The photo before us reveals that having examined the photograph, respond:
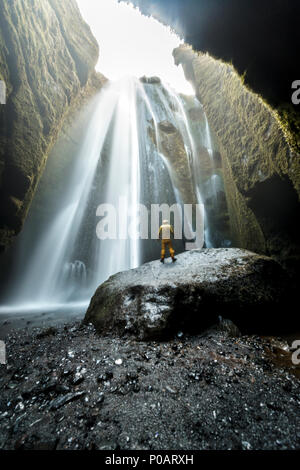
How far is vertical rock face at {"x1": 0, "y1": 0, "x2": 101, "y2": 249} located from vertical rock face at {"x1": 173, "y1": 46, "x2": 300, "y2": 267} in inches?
253

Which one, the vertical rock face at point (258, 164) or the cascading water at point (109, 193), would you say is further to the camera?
the cascading water at point (109, 193)

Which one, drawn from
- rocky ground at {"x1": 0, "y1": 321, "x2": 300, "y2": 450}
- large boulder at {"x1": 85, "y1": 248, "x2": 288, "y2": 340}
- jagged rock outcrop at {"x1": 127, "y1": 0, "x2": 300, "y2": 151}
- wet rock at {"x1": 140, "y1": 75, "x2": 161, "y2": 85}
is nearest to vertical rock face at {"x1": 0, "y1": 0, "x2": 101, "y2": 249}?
jagged rock outcrop at {"x1": 127, "y1": 0, "x2": 300, "y2": 151}

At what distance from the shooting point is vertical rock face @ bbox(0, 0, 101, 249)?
6.23 meters

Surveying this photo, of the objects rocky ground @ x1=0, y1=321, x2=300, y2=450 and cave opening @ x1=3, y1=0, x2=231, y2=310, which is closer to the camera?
rocky ground @ x1=0, y1=321, x2=300, y2=450

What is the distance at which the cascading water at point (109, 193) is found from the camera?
527 inches

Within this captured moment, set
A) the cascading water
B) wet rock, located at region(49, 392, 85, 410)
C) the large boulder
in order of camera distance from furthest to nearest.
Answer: the cascading water → the large boulder → wet rock, located at region(49, 392, 85, 410)

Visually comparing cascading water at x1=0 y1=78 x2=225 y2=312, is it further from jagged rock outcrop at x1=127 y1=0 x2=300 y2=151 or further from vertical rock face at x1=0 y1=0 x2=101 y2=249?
jagged rock outcrop at x1=127 y1=0 x2=300 y2=151

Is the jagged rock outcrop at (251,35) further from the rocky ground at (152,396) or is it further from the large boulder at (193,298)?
the rocky ground at (152,396)

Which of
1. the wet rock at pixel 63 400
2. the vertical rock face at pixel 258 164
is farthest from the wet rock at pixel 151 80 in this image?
the wet rock at pixel 63 400

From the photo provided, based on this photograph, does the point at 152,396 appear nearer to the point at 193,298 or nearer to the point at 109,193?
the point at 193,298

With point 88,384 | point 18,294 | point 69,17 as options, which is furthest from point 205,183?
point 88,384

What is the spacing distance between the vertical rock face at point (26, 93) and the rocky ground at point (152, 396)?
6363 mm

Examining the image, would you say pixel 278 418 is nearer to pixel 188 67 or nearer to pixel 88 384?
pixel 88 384

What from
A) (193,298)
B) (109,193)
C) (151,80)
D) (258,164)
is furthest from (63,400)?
(151,80)
